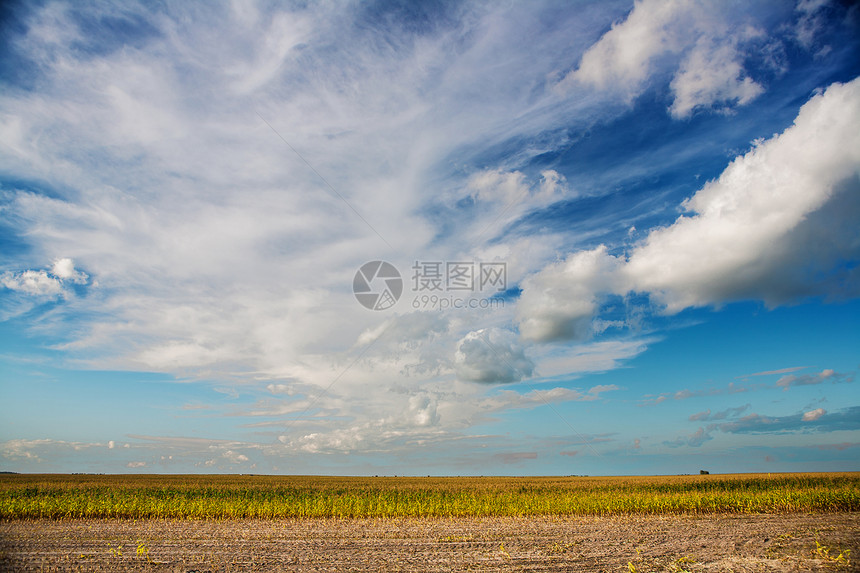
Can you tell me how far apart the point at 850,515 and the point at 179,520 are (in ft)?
107

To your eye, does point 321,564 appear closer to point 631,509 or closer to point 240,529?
point 240,529

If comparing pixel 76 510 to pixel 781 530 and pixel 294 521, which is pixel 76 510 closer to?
pixel 294 521

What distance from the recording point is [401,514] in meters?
24.6

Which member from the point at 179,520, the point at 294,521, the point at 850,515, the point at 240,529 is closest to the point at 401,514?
the point at 294,521

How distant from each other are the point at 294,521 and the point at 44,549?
9.98 metres

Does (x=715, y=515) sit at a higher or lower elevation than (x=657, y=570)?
lower

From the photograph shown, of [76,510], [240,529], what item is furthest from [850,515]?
[76,510]

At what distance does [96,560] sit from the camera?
43.4ft

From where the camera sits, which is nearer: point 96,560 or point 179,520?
point 96,560

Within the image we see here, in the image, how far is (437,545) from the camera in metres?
15.6

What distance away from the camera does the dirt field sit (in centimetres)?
1254

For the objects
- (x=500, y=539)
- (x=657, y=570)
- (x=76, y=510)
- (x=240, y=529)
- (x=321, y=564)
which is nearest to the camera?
(x=657, y=570)

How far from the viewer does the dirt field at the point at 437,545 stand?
12.5m

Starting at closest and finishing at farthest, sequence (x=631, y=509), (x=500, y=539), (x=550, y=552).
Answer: (x=550, y=552), (x=500, y=539), (x=631, y=509)
